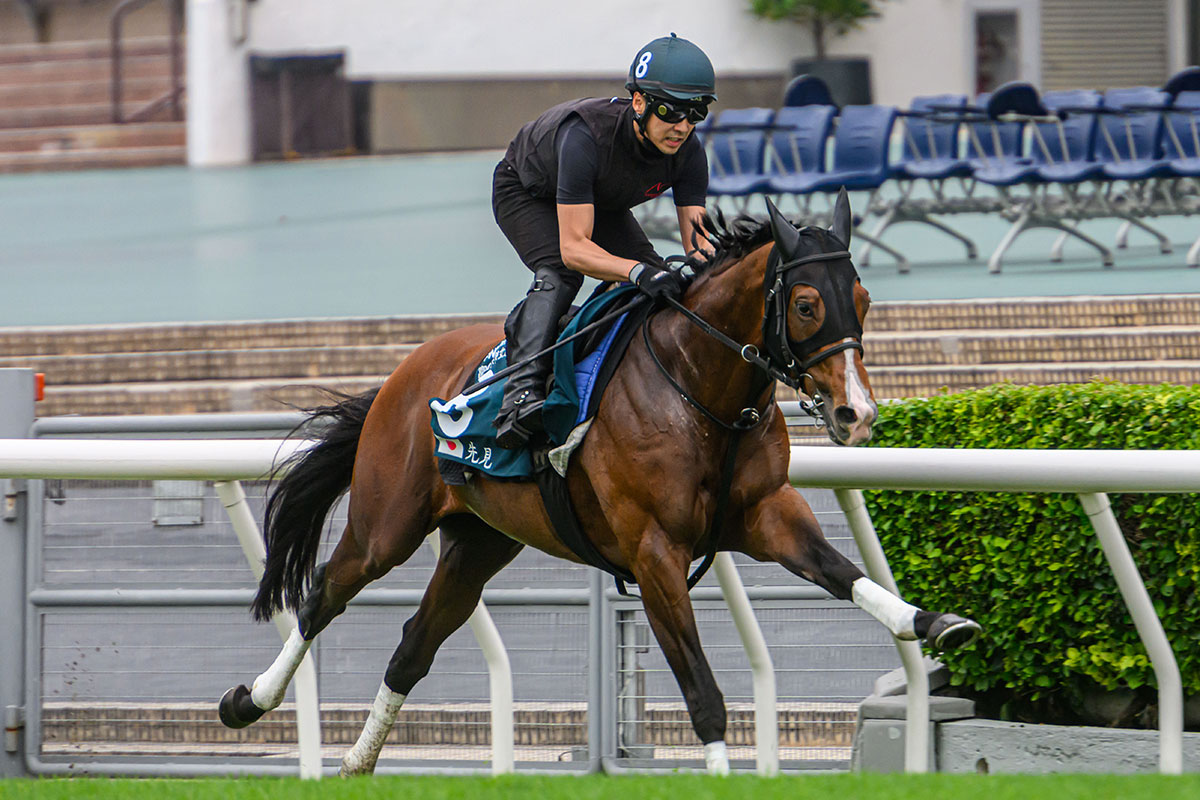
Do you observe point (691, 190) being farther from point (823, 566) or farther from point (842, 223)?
point (823, 566)

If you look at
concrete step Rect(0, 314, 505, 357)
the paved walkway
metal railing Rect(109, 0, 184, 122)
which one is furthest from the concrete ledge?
metal railing Rect(109, 0, 184, 122)

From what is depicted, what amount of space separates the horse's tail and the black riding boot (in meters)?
0.98

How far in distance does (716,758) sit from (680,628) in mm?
329

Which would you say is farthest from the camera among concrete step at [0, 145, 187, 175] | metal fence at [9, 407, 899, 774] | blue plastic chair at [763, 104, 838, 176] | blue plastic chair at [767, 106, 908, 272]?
concrete step at [0, 145, 187, 175]

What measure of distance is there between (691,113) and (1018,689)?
1938 millimetres

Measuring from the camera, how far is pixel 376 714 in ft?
16.5

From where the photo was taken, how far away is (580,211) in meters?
4.38

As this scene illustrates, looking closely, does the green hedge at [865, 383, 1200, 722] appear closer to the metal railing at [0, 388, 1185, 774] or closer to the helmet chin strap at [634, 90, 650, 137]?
the metal railing at [0, 388, 1185, 774]

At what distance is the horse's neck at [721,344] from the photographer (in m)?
4.11

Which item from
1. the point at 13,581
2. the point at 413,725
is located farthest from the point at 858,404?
the point at 13,581

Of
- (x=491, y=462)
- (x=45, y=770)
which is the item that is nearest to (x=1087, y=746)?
(x=491, y=462)

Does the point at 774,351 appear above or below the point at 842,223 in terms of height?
below

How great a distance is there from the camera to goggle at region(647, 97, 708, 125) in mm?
4305

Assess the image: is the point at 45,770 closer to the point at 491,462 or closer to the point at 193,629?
the point at 193,629
